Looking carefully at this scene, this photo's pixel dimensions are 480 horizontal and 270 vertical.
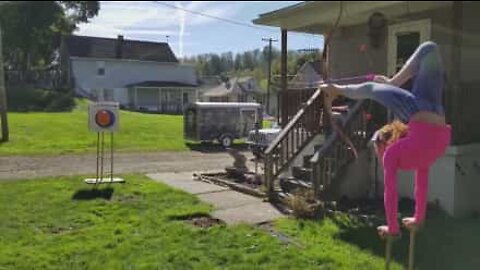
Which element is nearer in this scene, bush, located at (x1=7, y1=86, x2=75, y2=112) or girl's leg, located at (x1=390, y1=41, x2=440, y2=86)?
girl's leg, located at (x1=390, y1=41, x2=440, y2=86)

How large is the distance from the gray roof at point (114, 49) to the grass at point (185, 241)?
38.2 m

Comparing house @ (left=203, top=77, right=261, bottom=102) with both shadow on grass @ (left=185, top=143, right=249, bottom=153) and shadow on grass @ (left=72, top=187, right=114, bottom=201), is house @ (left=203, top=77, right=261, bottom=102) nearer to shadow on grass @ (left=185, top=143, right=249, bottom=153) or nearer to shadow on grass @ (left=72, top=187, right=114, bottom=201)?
shadow on grass @ (left=185, top=143, right=249, bottom=153)

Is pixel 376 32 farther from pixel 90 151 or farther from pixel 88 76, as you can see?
pixel 88 76

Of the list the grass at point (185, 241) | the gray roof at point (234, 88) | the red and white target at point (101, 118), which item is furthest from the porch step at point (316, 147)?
the gray roof at point (234, 88)

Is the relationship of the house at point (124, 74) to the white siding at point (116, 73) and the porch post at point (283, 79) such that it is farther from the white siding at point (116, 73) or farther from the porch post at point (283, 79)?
the porch post at point (283, 79)

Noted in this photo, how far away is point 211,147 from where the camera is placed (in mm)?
21062

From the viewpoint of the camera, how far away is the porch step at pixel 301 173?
884 cm

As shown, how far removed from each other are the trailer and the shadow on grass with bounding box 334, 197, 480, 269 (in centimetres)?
1438

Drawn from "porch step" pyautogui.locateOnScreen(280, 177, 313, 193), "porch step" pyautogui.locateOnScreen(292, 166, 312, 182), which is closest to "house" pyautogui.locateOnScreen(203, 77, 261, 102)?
"porch step" pyautogui.locateOnScreen(292, 166, 312, 182)

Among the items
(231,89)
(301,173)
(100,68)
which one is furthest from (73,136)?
(231,89)

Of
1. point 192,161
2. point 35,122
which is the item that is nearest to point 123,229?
point 192,161

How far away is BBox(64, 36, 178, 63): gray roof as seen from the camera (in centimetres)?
4528

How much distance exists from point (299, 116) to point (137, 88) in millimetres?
36931

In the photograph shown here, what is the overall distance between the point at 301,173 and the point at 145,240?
3683 millimetres
